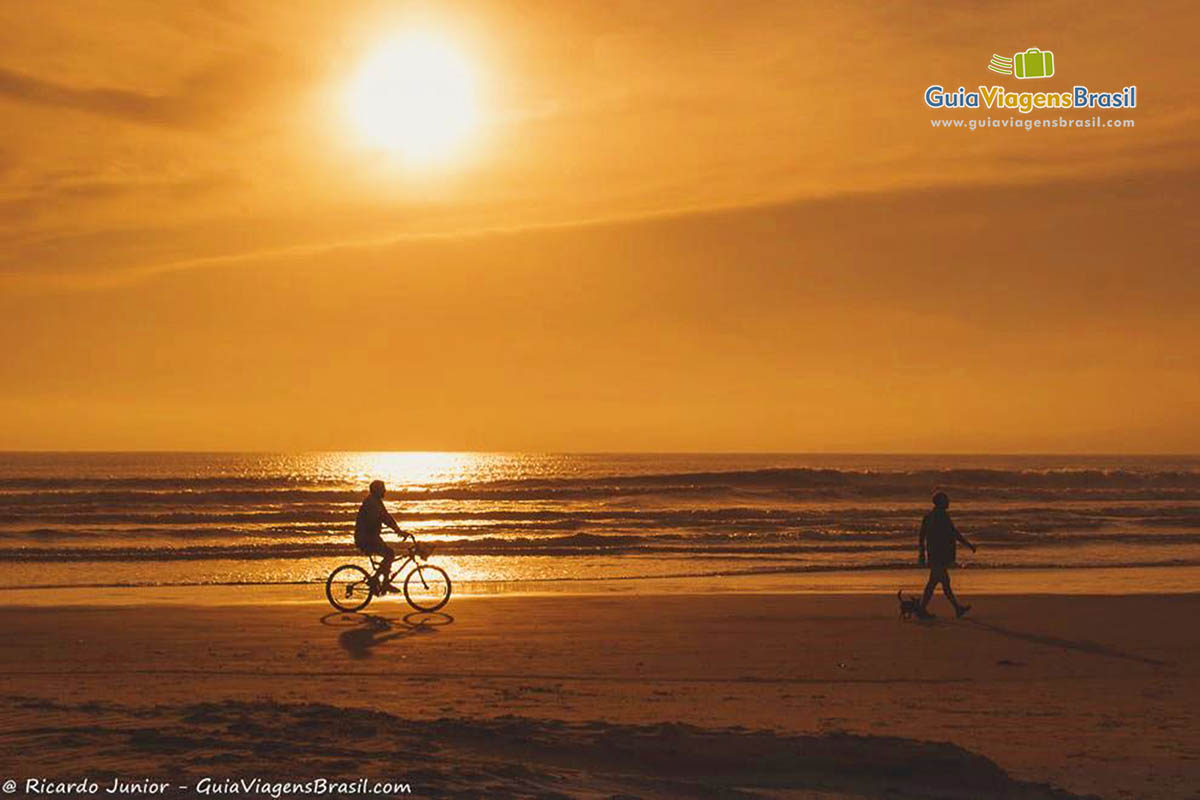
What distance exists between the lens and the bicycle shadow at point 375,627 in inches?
530

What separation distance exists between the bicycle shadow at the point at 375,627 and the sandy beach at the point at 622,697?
0.10m

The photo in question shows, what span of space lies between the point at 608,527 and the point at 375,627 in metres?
21.3

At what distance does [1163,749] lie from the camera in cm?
852

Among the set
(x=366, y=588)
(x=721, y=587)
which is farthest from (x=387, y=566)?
(x=721, y=587)

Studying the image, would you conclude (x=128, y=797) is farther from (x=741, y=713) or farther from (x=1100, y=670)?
(x=1100, y=670)

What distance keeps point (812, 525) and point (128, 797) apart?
31.4 meters

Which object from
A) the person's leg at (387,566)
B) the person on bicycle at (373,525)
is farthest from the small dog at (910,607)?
the person's leg at (387,566)

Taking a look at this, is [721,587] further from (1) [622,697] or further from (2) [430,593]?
(1) [622,697]

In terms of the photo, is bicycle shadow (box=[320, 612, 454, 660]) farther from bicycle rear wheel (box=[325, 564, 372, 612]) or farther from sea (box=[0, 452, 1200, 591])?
sea (box=[0, 452, 1200, 591])

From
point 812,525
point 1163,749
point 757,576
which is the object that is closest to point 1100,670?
A: point 1163,749

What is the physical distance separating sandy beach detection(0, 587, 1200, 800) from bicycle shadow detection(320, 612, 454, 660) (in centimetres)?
10

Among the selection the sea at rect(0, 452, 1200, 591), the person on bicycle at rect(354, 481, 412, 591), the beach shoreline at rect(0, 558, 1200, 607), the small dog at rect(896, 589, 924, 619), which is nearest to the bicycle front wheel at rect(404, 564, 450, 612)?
the person on bicycle at rect(354, 481, 412, 591)

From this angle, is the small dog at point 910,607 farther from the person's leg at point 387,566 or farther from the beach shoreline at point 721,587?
the person's leg at point 387,566

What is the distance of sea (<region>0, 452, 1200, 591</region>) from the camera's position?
25.2m
